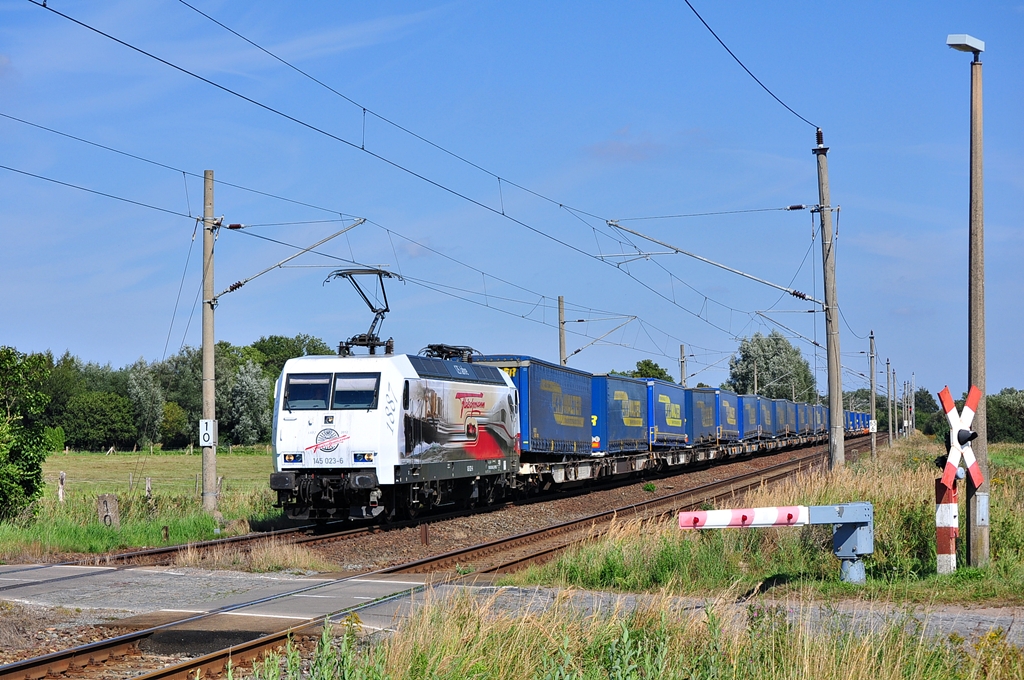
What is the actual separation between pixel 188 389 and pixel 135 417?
5193 millimetres

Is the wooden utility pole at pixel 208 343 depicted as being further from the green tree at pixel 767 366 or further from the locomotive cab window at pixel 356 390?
the green tree at pixel 767 366

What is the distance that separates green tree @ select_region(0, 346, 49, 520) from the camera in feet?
64.3

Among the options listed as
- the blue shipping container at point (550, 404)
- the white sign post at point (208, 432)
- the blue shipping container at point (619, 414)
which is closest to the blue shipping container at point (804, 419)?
the blue shipping container at point (619, 414)

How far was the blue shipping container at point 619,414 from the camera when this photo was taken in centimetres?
3256

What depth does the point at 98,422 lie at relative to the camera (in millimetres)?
92625

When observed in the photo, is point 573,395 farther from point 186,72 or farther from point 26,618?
point 26,618

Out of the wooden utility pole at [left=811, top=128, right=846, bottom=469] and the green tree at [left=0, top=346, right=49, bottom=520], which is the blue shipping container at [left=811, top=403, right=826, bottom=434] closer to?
the wooden utility pole at [left=811, top=128, right=846, bottom=469]

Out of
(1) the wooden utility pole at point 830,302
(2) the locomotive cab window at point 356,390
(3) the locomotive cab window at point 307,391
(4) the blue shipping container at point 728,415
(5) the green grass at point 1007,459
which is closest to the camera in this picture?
(2) the locomotive cab window at point 356,390

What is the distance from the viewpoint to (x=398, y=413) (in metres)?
19.6

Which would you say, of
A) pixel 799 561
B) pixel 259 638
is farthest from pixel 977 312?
pixel 259 638

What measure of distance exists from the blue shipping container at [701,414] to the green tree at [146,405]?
6043 cm

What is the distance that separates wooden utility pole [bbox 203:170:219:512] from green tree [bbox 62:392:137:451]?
250 ft

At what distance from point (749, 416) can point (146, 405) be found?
59752 millimetres

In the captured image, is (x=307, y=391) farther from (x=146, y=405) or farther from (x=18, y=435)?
(x=146, y=405)
